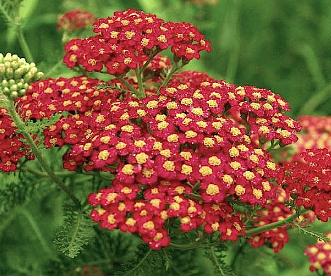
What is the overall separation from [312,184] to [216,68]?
3734 millimetres

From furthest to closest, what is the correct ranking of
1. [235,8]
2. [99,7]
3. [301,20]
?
[301,20] → [235,8] → [99,7]

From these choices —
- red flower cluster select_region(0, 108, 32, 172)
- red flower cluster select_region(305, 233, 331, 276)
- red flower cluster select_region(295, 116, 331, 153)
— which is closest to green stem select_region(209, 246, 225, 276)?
red flower cluster select_region(305, 233, 331, 276)

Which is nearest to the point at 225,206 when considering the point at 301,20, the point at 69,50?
the point at 69,50

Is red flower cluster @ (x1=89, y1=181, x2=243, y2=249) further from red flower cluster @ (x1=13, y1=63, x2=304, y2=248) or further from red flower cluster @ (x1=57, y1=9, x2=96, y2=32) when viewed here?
red flower cluster @ (x1=57, y1=9, x2=96, y2=32)

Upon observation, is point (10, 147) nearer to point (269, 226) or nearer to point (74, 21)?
point (269, 226)

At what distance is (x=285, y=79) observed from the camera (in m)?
6.32

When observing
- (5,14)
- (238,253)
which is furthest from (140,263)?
(5,14)

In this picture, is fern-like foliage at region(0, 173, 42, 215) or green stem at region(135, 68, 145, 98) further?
fern-like foliage at region(0, 173, 42, 215)

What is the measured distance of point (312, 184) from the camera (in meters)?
2.69

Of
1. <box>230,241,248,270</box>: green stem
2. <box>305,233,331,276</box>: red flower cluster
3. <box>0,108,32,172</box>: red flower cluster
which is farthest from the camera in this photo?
<box>230,241,248,270</box>: green stem

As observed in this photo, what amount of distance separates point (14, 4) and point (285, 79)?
327cm

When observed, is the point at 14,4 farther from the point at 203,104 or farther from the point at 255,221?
the point at 255,221

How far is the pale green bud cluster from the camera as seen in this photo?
2695 mm

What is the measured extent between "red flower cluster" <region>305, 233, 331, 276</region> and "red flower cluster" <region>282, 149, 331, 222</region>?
2.08 feet
